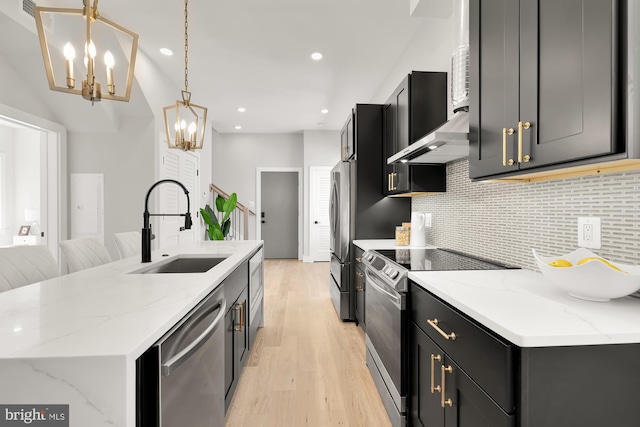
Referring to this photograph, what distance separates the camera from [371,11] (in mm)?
3006

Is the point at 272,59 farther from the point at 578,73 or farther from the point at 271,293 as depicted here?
the point at 578,73

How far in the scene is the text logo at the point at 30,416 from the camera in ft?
2.24

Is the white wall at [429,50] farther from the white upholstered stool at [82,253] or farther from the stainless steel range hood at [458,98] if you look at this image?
the white upholstered stool at [82,253]

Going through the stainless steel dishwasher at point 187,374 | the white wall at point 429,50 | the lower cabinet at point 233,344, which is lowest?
→ the lower cabinet at point 233,344

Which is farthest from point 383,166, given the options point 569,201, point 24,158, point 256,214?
point 24,158

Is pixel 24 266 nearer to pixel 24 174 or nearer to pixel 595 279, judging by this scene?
pixel 595 279

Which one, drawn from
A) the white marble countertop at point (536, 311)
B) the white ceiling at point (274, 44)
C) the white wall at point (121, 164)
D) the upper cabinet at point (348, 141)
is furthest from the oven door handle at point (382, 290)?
the white wall at point (121, 164)

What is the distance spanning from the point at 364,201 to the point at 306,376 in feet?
5.65

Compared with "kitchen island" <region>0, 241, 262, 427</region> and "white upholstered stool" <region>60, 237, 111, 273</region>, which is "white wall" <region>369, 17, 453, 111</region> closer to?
"kitchen island" <region>0, 241, 262, 427</region>

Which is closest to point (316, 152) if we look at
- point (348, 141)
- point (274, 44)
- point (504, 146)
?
point (348, 141)

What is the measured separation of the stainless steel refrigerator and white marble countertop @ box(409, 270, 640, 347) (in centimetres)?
193

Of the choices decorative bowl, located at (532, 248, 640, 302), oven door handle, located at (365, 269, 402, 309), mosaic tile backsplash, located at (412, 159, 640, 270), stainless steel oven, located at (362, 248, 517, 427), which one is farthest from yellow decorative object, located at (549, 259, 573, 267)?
oven door handle, located at (365, 269, 402, 309)

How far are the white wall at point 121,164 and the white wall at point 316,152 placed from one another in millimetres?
3495

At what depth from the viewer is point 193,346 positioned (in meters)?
1.07
